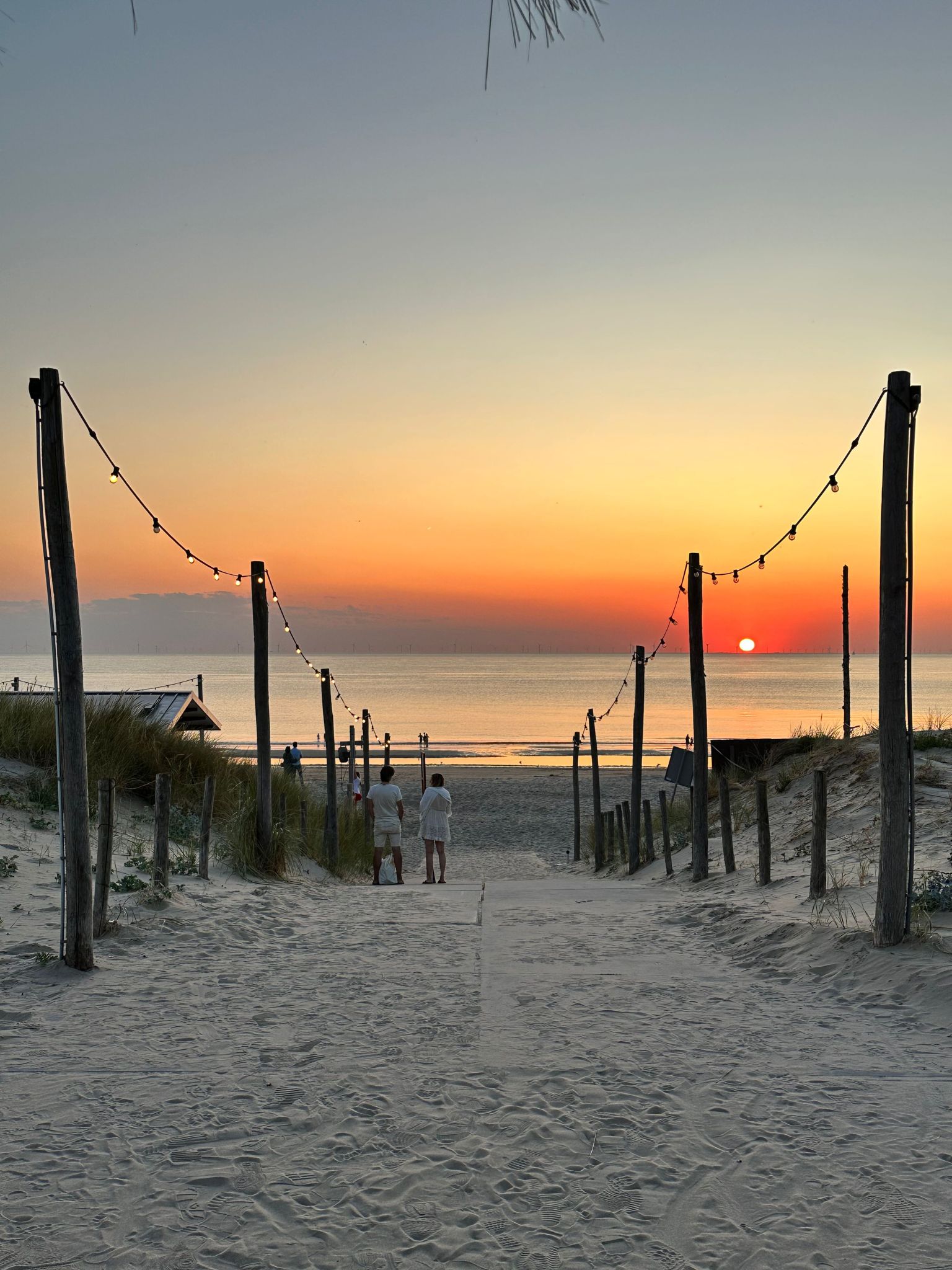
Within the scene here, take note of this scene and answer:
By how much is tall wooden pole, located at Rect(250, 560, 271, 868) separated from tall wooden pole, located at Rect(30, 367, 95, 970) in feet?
18.1

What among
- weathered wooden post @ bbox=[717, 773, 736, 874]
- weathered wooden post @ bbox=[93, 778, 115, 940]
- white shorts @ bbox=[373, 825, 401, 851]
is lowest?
white shorts @ bbox=[373, 825, 401, 851]

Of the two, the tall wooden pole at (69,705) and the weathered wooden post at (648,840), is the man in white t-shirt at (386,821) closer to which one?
the weathered wooden post at (648,840)

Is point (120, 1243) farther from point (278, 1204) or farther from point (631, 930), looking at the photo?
point (631, 930)

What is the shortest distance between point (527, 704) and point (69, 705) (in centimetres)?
10022

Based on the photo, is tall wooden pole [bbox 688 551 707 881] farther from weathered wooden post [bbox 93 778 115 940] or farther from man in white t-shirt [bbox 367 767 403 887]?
weathered wooden post [bbox 93 778 115 940]

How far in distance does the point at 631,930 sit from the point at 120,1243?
19.0 ft

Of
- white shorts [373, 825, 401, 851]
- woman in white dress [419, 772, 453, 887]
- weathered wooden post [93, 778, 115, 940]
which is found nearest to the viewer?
weathered wooden post [93, 778, 115, 940]

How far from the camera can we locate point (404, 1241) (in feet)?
10.6

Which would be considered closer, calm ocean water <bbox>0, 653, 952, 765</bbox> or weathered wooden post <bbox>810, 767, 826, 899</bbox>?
weathered wooden post <bbox>810, 767, 826, 899</bbox>

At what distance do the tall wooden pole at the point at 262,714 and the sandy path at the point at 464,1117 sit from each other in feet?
16.2

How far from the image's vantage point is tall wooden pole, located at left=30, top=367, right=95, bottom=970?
639cm

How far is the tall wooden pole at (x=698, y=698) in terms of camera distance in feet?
41.0

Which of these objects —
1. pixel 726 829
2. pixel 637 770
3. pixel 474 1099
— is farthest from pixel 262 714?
pixel 474 1099

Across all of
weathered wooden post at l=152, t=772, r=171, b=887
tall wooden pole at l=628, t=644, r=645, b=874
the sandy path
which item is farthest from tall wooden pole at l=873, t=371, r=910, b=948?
tall wooden pole at l=628, t=644, r=645, b=874
